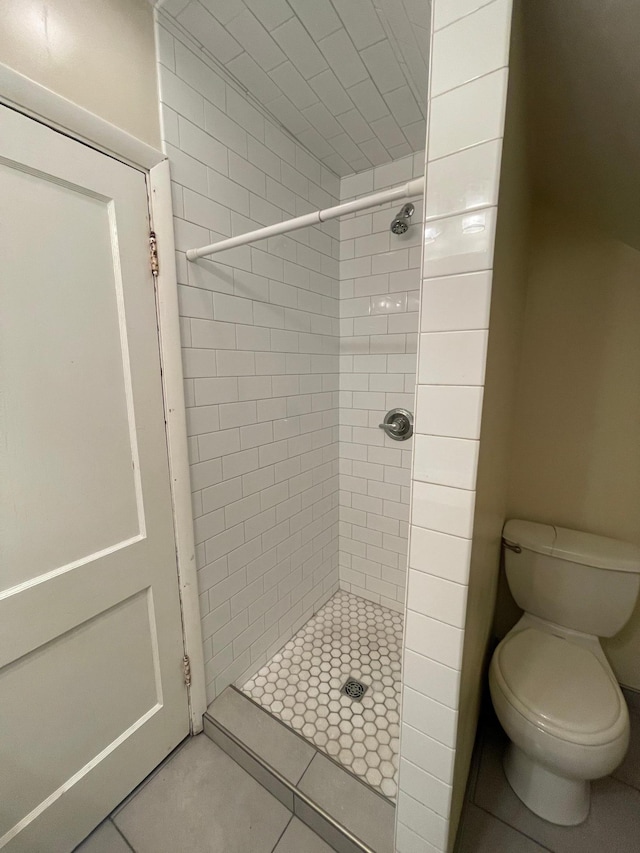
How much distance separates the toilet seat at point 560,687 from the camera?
0.95 meters

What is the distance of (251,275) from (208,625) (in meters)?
1.39

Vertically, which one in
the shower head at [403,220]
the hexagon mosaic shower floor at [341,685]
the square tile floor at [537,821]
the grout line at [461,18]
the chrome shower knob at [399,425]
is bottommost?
the square tile floor at [537,821]

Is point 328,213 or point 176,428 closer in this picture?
point 328,213

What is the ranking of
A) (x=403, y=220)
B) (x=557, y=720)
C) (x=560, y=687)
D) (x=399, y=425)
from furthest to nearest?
1. (x=399, y=425)
2. (x=403, y=220)
3. (x=560, y=687)
4. (x=557, y=720)

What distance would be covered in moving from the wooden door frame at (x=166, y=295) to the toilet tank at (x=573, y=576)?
1.28 m

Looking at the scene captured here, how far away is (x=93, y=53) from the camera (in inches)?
32.9

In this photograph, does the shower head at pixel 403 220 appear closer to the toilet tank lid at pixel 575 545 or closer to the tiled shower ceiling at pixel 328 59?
the tiled shower ceiling at pixel 328 59

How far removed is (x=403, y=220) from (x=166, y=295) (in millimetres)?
1149

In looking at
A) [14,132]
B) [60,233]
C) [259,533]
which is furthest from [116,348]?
[259,533]

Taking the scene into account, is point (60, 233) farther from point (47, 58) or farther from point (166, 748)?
point (166, 748)

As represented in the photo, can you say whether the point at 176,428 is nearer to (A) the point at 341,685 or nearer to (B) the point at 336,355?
(B) the point at 336,355

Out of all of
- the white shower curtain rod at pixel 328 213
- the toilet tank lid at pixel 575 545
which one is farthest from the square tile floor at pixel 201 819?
the white shower curtain rod at pixel 328 213

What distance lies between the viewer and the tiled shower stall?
1.98 feet

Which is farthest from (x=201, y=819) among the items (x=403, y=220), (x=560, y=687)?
(x=403, y=220)
